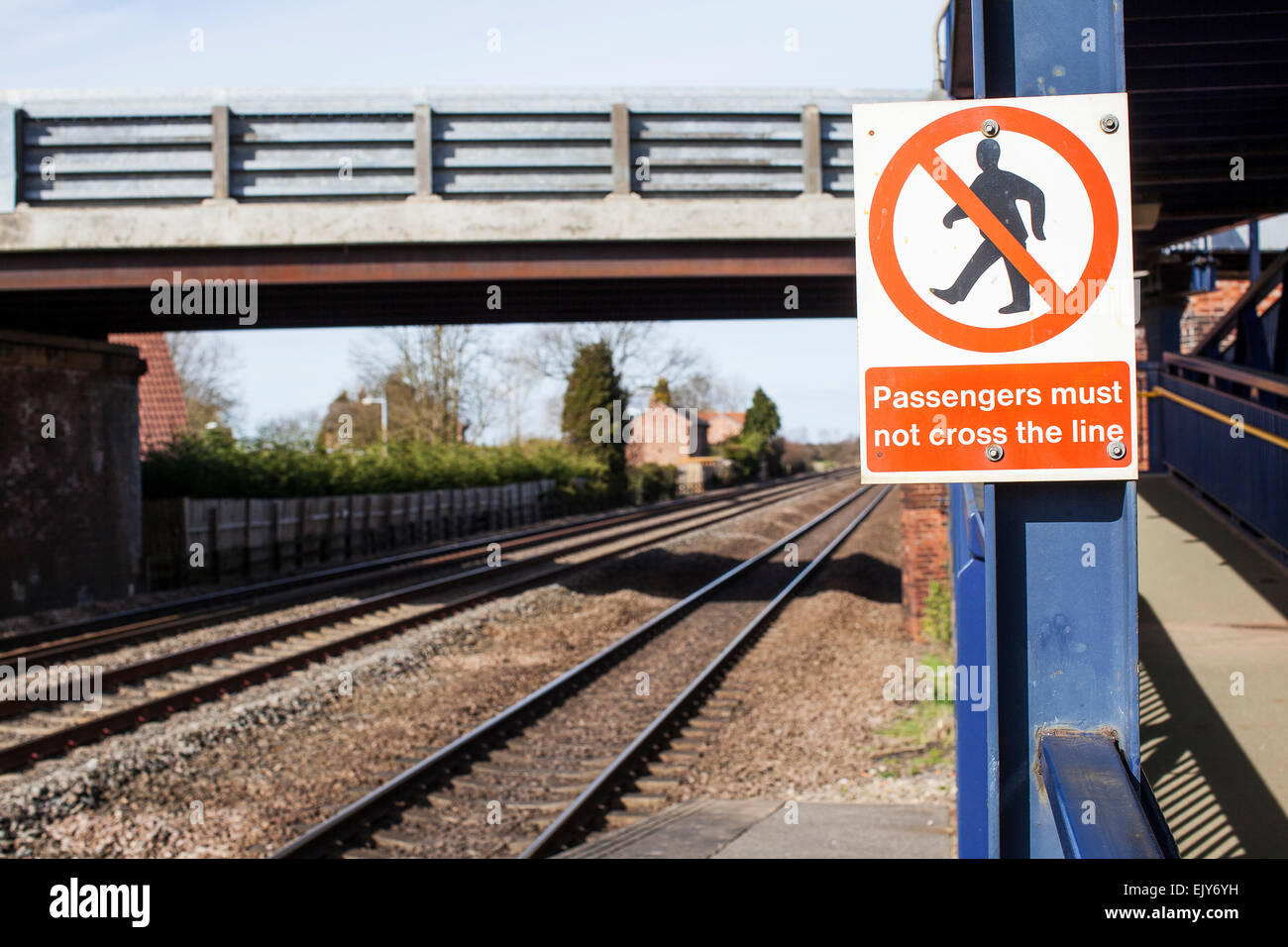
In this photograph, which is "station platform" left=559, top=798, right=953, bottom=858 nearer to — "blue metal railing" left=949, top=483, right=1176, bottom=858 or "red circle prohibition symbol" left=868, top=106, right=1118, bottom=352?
"blue metal railing" left=949, top=483, right=1176, bottom=858

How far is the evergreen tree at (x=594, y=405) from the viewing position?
44.5 meters

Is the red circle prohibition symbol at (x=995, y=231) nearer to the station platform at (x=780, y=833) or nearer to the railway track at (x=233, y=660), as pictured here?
the station platform at (x=780, y=833)

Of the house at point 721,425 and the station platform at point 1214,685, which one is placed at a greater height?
the house at point 721,425

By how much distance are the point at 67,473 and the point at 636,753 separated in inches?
422

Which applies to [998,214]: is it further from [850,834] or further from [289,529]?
[289,529]

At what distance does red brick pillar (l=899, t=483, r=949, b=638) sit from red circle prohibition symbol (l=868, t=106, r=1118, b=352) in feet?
36.2

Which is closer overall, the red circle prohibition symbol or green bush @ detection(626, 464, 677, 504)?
the red circle prohibition symbol

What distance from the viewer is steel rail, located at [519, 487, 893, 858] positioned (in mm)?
6570

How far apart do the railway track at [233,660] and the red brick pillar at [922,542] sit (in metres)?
6.42

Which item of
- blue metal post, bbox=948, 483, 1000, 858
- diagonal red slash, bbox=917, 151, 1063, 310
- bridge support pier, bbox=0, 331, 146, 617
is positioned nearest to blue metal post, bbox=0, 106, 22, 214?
bridge support pier, bbox=0, 331, 146, 617

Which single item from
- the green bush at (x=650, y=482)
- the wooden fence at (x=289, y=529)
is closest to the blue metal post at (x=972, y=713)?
the wooden fence at (x=289, y=529)

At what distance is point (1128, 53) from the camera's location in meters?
7.29
